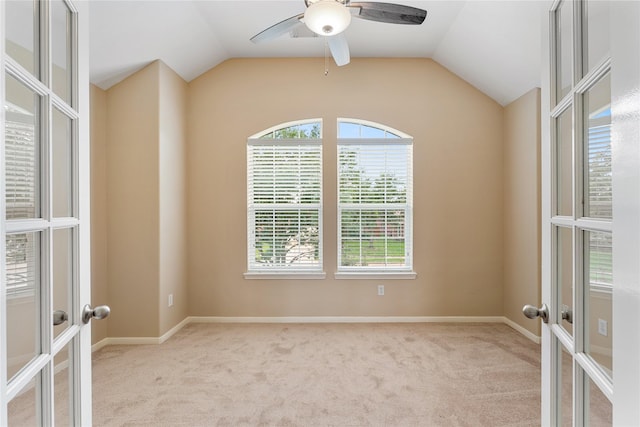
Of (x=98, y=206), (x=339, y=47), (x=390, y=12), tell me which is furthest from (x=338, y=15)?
(x=98, y=206)

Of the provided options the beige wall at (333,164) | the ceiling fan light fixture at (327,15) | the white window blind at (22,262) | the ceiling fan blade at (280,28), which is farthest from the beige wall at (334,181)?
the white window blind at (22,262)

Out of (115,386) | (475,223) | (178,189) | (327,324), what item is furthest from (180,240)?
(475,223)

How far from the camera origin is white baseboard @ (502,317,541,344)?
3230 mm

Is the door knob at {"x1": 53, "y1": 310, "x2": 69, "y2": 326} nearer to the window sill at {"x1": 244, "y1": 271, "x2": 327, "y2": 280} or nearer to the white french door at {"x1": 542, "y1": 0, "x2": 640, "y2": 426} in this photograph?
the white french door at {"x1": 542, "y1": 0, "x2": 640, "y2": 426}

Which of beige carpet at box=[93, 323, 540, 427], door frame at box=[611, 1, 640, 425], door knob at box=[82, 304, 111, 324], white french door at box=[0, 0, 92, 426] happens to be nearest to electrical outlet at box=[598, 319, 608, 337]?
door frame at box=[611, 1, 640, 425]

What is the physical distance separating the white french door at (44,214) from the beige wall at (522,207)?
353cm

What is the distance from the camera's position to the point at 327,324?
3.81m

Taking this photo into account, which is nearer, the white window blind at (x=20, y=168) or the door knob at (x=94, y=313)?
the white window blind at (x=20, y=168)

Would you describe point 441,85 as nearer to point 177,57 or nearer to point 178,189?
point 177,57

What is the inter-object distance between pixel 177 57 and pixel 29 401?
3315 millimetres

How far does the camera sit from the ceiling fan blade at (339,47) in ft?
7.48

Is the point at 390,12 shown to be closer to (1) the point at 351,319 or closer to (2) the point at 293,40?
(2) the point at 293,40

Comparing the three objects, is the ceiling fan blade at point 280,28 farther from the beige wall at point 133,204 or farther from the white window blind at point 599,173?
the white window blind at point 599,173

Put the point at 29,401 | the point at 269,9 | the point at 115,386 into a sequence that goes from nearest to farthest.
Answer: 1. the point at 29,401
2. the point at 115,386
3. the point at 269,9
